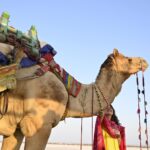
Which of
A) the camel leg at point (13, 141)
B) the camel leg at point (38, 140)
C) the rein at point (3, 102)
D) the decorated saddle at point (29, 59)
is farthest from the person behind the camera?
the camel leg at point (13, 141)

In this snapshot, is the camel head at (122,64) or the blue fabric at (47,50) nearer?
the blue fabric at (47,50)

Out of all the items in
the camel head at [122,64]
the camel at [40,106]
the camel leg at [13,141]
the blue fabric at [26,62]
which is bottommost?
the camel leg at [13,141]

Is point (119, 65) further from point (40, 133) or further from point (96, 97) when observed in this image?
point (40, 133)

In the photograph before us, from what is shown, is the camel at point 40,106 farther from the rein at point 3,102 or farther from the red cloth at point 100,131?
the red cloth at point 100,131

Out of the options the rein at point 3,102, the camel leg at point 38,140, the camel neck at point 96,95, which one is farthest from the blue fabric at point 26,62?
the camel leg at point 38,140

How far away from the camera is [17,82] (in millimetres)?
7156

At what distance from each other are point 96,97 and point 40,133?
1.55 m

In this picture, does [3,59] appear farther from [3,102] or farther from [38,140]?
[38,140]

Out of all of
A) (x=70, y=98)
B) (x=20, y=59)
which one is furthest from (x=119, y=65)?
(x=20, y=59)

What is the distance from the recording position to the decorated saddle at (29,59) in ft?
21.3

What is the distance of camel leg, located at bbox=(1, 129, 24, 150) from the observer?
751cm

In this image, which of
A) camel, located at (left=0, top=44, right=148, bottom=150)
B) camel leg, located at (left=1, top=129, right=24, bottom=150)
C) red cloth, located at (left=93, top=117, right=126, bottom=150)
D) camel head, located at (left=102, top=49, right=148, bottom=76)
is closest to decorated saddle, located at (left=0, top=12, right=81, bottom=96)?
camel, located at (left=0, top=44, right=148, bottom=150)

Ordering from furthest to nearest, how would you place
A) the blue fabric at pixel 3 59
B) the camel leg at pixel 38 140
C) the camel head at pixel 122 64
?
1. the camel head at pixel 122 64
2. the blue fabric at pixel 3 59
3. the camel leg at pixel 38 140

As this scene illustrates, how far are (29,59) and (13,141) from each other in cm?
145
